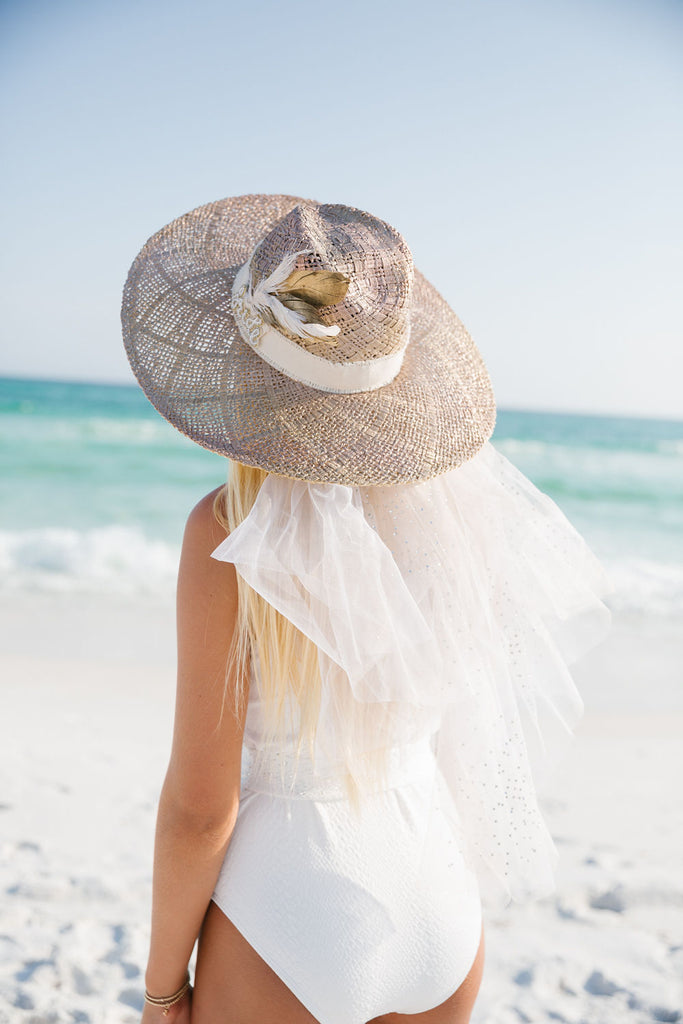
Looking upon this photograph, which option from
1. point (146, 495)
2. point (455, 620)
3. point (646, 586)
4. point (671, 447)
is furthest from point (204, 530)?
point (671, 447)

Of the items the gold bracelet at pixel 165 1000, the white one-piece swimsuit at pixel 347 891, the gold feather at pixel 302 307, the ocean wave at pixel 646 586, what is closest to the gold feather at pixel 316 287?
the gold feather at pixel 302 307

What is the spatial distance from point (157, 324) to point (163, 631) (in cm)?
437

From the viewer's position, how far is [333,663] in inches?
41.0

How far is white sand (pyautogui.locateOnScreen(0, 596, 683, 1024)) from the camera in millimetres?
2219

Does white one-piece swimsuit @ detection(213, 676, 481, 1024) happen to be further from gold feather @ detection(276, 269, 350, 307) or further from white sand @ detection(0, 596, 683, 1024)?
white sand @ detection(0, 596, 683, 1024)

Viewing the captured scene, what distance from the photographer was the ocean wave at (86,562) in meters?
6.52

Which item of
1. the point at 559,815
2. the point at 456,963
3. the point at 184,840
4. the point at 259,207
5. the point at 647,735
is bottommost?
the point at 647,735

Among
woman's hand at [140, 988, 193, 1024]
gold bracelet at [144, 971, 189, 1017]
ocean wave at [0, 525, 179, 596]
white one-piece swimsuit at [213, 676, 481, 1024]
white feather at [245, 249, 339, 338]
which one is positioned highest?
white feather at [245, 249, 339, 338]

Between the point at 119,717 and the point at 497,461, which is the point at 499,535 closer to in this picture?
the point at 497,461

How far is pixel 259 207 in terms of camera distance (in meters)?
1.51

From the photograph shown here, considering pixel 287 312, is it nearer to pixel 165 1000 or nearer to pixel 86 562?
pixel 165 1000

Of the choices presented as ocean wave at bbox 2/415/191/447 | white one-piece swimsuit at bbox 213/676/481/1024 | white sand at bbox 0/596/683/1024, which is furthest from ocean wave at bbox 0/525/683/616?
ocean wave at bbox 2/415/191/447

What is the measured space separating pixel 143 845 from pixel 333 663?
7.58ft

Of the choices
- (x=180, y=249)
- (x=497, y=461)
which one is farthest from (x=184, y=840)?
(x=180, y=249)
